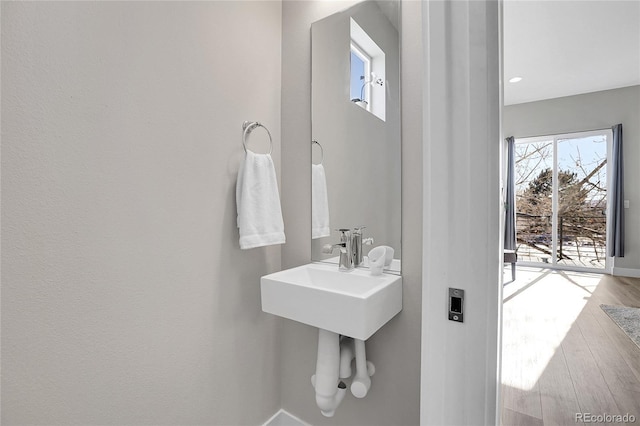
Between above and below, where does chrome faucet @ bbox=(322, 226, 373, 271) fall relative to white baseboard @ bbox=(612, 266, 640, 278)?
above

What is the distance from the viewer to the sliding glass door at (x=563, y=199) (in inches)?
154

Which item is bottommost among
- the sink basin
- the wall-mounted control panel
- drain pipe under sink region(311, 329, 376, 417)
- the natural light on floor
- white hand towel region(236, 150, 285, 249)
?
the natural light on floor

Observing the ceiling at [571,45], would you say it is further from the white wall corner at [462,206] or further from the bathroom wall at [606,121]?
the white wall corner at [462,206]

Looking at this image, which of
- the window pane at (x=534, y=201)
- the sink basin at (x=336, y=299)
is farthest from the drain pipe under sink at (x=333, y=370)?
the window pane at (x=534, y=201)

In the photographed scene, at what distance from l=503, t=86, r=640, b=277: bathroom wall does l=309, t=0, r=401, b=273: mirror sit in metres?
3.15

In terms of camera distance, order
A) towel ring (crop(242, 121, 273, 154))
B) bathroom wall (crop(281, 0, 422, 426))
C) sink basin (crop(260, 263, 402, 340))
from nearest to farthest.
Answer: sink basin (crop(260, 263, 402, 340))
bathroom wall (crop(281, 0, 422, 426))
towel ring (crop(242, 121, 273, 154))

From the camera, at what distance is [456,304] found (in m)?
0.72

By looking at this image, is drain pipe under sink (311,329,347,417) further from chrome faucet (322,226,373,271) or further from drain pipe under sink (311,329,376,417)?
chrome faucet (322,226,373,271)

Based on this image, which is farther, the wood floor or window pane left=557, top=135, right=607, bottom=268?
window pane left=557, top=135, right=607, bottom=268

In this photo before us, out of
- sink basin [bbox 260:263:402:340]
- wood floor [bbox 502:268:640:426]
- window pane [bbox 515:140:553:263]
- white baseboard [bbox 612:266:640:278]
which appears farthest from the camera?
window pane [bbox 515:140:553:263]

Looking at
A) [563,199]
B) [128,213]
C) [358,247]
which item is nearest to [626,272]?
[563,199]

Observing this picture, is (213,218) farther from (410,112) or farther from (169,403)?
(410,112)

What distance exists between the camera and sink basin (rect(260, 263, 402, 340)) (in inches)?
37.2

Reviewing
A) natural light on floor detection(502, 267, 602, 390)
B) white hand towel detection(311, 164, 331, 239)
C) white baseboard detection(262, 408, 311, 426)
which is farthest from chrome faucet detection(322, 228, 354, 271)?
natural light on floor detection(502, 267, 602, 390)
